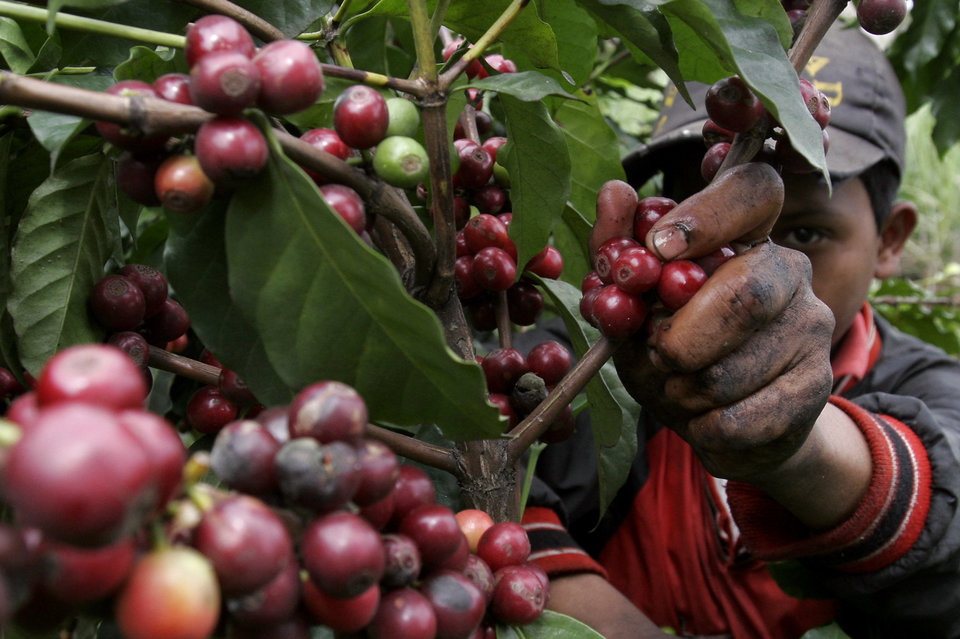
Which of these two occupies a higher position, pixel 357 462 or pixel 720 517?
pixel 357 462

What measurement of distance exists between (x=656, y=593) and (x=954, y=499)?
0.75 m

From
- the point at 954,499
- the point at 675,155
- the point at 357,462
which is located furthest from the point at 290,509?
the point at 675,155

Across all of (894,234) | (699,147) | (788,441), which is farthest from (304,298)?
(894,234)

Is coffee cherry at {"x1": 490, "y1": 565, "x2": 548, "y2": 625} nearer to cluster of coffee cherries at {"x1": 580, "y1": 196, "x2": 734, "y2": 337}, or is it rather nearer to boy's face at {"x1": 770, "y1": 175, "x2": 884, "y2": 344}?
cluster of coffee cherries at {"x1": 580, "y1": 196, "x2": 734, "y2": 337}

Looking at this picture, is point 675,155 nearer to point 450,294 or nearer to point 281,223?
point 450,294

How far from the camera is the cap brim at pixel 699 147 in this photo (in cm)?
168

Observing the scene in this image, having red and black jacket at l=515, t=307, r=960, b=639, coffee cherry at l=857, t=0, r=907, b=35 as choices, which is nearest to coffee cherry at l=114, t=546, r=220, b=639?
coffee cherry at l=857, t=0, r=907, b=35

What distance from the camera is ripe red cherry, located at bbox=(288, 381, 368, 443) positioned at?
1.44 feet

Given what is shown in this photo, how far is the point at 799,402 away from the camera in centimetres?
91

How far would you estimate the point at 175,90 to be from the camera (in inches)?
21.3

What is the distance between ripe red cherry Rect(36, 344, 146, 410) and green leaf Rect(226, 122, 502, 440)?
192 mm

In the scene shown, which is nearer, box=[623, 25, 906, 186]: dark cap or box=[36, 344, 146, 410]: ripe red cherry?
box=[36, 344, 146, 410]: ripe red cherry

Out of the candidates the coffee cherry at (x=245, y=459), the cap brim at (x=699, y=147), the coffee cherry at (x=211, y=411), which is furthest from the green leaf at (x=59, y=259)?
the cap brim at (x=699, y=147)

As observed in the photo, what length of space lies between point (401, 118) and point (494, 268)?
28 centimetres
